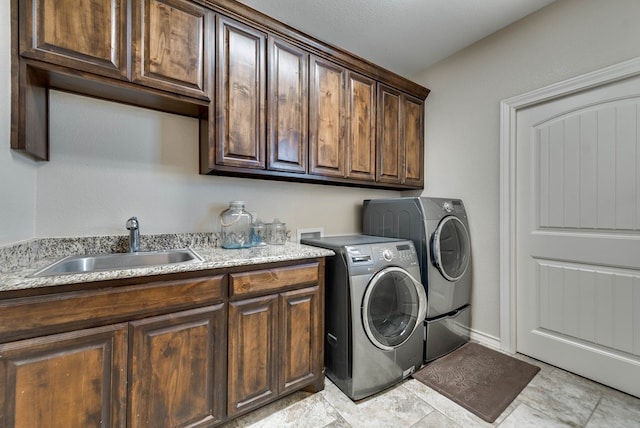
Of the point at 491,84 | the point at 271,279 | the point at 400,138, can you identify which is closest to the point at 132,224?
the point at 271,279

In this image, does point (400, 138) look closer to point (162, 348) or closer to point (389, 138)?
point (389, 138)

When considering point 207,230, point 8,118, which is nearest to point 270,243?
point 207,230

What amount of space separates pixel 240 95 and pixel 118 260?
1.24m

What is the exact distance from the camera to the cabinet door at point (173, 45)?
4.55 feet

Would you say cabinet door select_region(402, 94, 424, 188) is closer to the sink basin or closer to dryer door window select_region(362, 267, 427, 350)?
dryer door window select_region(362, 267, 427, 350)

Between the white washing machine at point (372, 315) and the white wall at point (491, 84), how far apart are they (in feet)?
2.76

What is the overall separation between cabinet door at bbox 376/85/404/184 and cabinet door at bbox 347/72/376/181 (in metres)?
0.07

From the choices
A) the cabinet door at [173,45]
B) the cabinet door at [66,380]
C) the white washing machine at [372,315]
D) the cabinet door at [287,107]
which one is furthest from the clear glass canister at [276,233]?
the cabinet door at [66,380]

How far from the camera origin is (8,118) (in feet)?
3.76

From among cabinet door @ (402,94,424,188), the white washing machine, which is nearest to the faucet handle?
the white washing machine

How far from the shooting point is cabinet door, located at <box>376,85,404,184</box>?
7.76 feet

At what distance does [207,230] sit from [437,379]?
191 cm

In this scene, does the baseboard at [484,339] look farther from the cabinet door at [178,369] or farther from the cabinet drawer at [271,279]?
the cabinet door at [178,369]

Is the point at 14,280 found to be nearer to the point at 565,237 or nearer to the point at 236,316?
the point at 236,316
